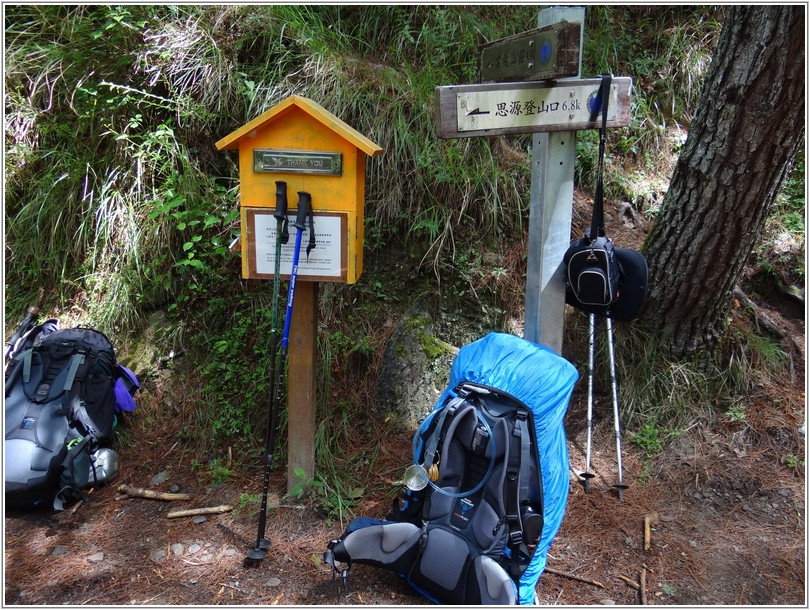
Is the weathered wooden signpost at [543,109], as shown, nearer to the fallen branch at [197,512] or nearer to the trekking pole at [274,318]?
the trekking pole at [274,318]

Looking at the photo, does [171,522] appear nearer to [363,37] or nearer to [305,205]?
[305,205]

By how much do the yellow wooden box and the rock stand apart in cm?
109

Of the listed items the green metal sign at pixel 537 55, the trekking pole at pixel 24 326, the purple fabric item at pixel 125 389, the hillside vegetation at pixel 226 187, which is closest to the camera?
the green metal sign at pixel 537 55

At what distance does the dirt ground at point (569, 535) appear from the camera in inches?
115

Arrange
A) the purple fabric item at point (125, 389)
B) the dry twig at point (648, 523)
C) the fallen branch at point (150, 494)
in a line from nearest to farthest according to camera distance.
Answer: the dry twig at point (648, 523), the fallen branch at point (150, 494), the purple fabric item at point (125, 389)

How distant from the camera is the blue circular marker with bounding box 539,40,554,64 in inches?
100

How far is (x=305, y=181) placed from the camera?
3018mm

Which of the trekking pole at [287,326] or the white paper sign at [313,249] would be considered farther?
the white paper sign at [313,249]

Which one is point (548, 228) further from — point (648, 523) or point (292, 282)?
point (648, 523)

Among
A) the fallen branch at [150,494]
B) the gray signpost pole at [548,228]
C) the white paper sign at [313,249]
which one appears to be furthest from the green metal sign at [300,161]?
the fallen branch at [150,494]

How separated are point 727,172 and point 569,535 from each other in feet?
7.57

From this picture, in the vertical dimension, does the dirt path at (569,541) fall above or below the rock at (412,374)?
below

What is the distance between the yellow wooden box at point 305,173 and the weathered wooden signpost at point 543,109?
514 mm

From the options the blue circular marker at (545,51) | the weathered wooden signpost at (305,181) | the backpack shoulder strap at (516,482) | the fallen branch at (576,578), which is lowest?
the fallen branch at (576,578)
